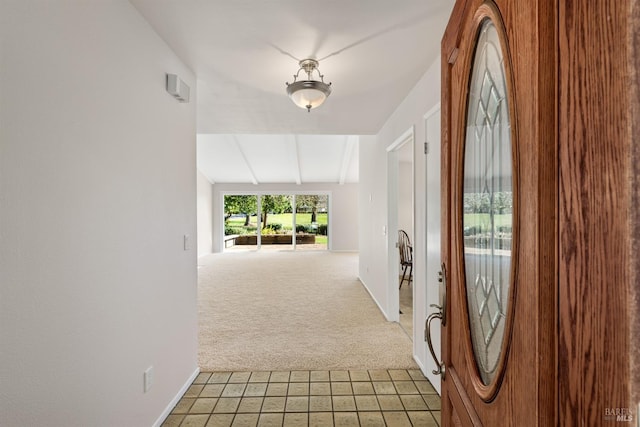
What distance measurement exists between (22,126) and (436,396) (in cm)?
270

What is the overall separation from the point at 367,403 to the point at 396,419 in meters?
0.23

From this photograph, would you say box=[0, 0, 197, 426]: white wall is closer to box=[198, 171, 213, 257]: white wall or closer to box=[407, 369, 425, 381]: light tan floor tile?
box=[407, 369, 425, 381]: light tan floor tile

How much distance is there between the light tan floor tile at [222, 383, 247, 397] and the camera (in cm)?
234

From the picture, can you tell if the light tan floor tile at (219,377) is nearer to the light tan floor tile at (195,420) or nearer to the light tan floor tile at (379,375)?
the light tan floor tile at (195,420)

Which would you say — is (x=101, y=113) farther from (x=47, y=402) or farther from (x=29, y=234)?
(x=47, y=402)

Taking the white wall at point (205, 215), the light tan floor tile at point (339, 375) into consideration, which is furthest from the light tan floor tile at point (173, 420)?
the white wall at point (205, 215)

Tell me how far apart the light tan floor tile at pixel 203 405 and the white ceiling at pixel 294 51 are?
2379 mm

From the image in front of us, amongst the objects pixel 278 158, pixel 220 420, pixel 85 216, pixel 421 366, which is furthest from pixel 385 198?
pixel 278 158

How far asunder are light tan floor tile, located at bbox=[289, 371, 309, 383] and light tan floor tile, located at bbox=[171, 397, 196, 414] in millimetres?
717

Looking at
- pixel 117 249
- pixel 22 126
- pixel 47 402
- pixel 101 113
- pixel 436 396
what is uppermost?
pixel 101 113

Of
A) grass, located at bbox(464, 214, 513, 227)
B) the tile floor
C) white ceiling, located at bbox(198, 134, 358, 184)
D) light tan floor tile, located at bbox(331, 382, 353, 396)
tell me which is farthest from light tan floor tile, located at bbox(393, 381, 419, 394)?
white ceiling, located at bbox(198, 134, 358, 184)

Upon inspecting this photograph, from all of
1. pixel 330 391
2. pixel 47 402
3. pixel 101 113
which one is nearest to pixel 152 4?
pixel 101 113

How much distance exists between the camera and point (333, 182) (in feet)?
34.3

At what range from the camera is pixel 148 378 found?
184cm
